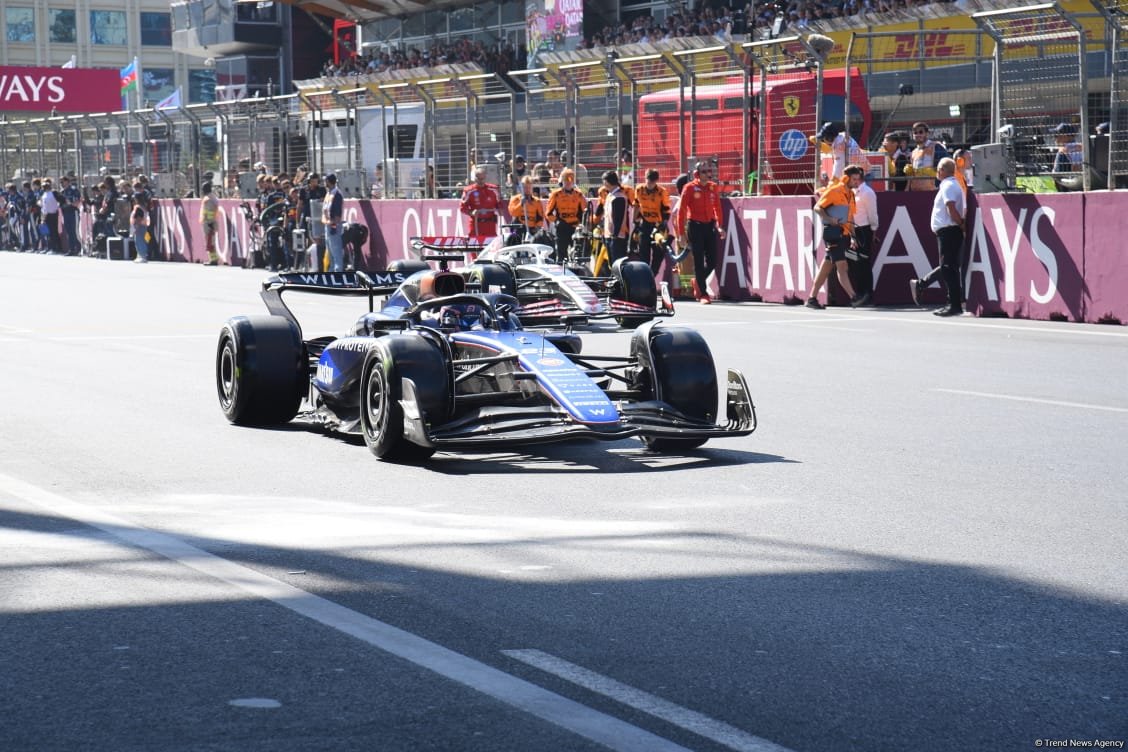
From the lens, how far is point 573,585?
575 cm

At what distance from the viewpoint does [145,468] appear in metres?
8.44

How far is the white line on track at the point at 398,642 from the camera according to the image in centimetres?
415

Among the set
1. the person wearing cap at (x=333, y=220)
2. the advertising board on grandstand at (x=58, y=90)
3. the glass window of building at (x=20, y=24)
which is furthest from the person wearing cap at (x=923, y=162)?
the glass window of building at (x=20, y=24)

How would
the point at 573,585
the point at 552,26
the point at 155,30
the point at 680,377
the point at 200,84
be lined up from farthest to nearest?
1. the point at 155,30
2. the point at 200,84
3. the point at 552,26
4. the point at 680,377
5. the point at 573,585

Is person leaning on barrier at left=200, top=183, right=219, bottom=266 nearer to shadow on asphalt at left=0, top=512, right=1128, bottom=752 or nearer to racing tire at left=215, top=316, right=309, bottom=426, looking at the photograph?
racing tire at left=215, top=316, right=309, bottom=426

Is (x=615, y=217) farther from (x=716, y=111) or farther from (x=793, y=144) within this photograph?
(x=793, y=144)

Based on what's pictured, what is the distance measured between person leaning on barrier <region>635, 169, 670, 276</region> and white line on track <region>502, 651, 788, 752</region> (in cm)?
1772

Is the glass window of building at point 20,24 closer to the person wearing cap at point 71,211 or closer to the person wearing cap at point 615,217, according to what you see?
the person wearing cap at point 71,211

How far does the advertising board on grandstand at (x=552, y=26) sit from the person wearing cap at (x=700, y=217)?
92.9 feet

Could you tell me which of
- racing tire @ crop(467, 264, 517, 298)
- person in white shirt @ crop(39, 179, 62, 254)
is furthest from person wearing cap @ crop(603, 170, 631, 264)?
person in white shirt @ crop(39, 179, 62, 254)

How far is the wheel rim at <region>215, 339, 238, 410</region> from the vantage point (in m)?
10.0

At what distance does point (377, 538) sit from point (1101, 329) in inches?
458

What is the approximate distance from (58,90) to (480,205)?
4200 centimetres

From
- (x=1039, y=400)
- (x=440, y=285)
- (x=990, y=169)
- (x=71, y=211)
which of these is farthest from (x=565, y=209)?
(x=71, y=211)
